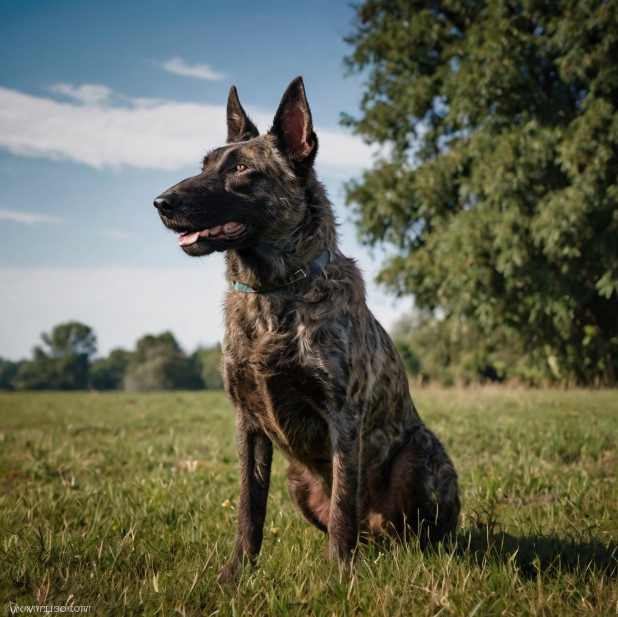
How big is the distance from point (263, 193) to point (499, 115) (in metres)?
12.9

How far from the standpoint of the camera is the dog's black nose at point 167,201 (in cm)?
282

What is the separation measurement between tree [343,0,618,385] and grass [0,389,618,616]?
24.0ft

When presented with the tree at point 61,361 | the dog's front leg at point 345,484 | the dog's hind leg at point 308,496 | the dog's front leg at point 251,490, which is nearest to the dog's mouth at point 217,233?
the dog's front leg at point 251,490

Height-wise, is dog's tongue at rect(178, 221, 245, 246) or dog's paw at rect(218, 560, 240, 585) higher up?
dog's tongue at rect(178, 221, 245, 246)

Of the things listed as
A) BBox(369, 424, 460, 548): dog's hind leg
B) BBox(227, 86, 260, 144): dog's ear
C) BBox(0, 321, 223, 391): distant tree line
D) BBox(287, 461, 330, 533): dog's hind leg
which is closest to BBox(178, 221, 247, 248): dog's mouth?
BBox(227, 86, 260, 144): dog's ear

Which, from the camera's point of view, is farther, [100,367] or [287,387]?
[100,367]

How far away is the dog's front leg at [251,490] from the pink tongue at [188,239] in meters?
1.07

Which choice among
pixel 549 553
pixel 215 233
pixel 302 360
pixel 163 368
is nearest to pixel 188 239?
pixel 215 233

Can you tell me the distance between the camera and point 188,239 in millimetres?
2957

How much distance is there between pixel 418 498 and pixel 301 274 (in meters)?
1.53

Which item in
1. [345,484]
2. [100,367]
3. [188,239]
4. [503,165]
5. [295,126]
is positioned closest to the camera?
[345,484]

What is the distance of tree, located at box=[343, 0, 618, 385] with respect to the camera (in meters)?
12.6

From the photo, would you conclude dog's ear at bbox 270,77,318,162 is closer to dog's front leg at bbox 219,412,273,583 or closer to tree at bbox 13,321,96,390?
dog's front leg at bbox 219,412,273,583

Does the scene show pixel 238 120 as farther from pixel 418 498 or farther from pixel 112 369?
pixel 112 369
